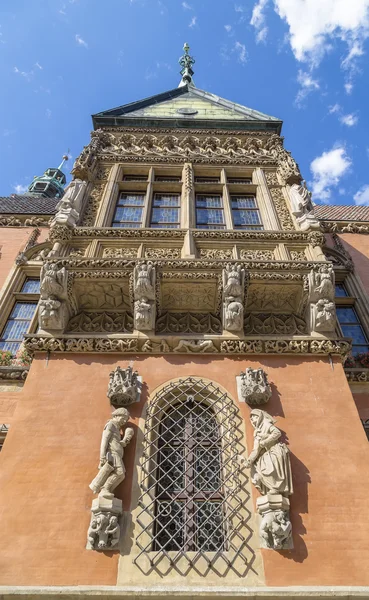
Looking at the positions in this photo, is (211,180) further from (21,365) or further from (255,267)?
(21,365)

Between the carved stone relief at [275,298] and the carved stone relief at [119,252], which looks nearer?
the carved stone relief at [275,298]

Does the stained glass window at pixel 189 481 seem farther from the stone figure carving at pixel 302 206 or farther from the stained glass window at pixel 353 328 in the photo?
the stone figure carving at pixel 302 206

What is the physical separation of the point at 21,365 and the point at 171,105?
11324mm

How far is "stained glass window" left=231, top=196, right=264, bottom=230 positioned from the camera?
1041 cm

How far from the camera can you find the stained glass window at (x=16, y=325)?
9496mm

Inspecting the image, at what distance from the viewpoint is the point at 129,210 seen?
1089 centimetres

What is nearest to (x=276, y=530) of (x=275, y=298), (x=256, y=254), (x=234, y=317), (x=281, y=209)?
(x=234, y=317)

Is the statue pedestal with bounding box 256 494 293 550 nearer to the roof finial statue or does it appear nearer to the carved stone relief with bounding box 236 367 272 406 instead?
the carved stone relief with bounding box 236 367 272 406

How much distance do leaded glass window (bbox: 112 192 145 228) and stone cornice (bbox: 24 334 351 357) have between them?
3.45 meters

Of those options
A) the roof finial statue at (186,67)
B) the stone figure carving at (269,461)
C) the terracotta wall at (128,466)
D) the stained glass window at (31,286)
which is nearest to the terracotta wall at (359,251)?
the terracotta wall at (128,466)

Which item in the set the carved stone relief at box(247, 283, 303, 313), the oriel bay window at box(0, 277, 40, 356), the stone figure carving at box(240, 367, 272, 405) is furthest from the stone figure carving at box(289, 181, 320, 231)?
the oriel bay window at box(0, 277, 40, 356)

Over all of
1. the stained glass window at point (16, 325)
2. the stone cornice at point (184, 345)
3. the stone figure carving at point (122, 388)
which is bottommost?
the stone figure carving at point (122, 388)

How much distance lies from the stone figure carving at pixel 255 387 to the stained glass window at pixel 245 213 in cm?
418

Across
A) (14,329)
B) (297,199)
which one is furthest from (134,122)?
(14,329)
